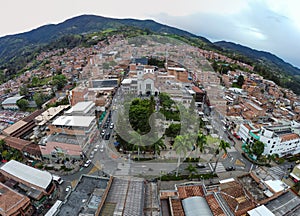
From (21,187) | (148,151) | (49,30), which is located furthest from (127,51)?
(49,30)

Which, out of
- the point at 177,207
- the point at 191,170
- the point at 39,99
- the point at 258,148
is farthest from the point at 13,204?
the point at 39,99

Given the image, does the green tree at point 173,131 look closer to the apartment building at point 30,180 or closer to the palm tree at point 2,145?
the apartment building at point 30,180

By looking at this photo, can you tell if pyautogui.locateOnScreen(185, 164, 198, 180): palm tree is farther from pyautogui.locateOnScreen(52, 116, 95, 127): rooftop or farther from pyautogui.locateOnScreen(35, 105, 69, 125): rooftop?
pyautogui.locateOnScreen(35, 105, 69, 125): rooftop

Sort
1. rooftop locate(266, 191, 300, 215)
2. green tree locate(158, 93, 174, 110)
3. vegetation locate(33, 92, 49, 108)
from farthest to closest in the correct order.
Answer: vegetation locate(33, 92, 49, 108)
green tree locate(158, 93, 174, 110)
rooftop locate(266, 191, 300, 215)

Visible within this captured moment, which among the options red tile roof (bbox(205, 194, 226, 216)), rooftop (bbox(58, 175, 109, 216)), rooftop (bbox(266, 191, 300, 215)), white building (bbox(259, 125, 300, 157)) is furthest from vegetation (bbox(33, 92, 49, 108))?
rooftop (bbox(266, 191, 300, 215))

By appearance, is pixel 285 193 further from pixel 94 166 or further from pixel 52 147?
pixel 52 147

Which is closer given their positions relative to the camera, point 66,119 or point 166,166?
point 166,166

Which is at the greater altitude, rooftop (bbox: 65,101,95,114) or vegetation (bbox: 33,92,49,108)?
rooftop (bbox: 65,101,95,114)
